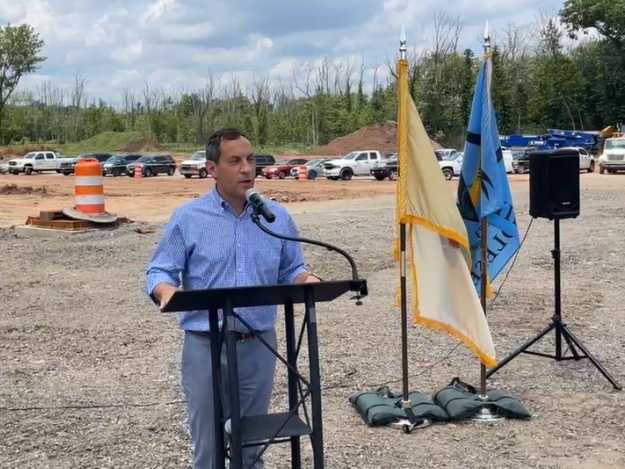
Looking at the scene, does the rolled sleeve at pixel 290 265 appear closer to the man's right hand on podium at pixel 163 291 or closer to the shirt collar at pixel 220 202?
the shirt collar at pixel 220 202

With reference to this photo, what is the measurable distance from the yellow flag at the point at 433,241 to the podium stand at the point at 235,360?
83.8 inches

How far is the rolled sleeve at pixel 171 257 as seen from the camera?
3605 millimetres

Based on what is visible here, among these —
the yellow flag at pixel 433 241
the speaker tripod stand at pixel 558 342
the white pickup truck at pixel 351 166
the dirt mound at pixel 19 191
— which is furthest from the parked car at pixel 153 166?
the yellow flag at pixel 433 241

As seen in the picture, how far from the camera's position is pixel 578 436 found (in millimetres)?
5410

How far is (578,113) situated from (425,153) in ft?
258

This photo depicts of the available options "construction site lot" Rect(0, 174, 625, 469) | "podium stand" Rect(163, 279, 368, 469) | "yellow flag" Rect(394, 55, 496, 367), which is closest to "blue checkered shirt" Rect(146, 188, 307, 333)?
"podium stand" Rect(163, 279, 368, 469)

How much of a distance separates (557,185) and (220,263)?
3950 millimetres

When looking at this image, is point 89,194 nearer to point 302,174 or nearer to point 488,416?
point 488,416

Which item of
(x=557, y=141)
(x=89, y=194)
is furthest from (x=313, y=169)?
(x=89, y=194)

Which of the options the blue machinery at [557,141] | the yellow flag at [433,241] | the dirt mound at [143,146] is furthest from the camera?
the dirt mound at [143,146]

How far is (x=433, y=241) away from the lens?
5582 millimetres

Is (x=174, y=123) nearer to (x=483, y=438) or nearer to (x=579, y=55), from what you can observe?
(x=579, y=55)

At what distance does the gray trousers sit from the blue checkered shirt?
10cm

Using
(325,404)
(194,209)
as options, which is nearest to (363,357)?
(325,404)
